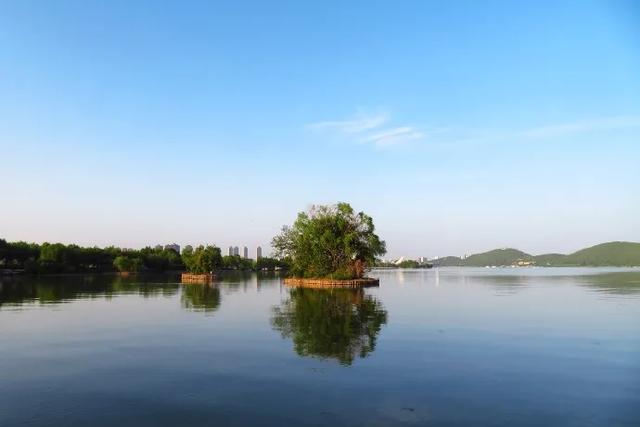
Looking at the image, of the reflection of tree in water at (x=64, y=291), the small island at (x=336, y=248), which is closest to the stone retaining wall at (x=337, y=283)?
the small island at (x=336, y=248)

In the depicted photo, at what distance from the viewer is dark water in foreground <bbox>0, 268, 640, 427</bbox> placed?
14.2 meters

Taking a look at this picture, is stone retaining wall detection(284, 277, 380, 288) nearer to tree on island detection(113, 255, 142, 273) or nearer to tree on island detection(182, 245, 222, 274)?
tree on island detection(182, 245, 222, 274)

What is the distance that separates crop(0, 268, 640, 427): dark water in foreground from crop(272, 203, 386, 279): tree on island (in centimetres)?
6177

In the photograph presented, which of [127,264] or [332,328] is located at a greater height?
[127,264]

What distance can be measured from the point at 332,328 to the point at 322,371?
12.6m

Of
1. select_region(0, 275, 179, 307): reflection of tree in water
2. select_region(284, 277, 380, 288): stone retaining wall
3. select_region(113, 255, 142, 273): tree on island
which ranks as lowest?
select_region(284, 277, 380, 288): stone retaining wall

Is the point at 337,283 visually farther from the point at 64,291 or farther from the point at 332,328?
the point at 332,328

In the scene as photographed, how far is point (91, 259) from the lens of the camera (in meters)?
166

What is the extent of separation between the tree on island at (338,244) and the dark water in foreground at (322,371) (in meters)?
61.8

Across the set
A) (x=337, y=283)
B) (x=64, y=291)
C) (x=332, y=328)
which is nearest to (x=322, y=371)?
(x=332, y=328)

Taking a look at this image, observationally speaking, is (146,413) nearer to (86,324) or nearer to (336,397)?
(336,397)

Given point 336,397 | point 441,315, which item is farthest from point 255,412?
point 441,315

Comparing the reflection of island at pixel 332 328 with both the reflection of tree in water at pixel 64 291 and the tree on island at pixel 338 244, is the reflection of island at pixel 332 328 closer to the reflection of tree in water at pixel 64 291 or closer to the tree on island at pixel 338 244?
the reflection of tree in water at pixel 64 291

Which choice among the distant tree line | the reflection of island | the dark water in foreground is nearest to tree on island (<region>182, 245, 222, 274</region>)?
the distant tree line
